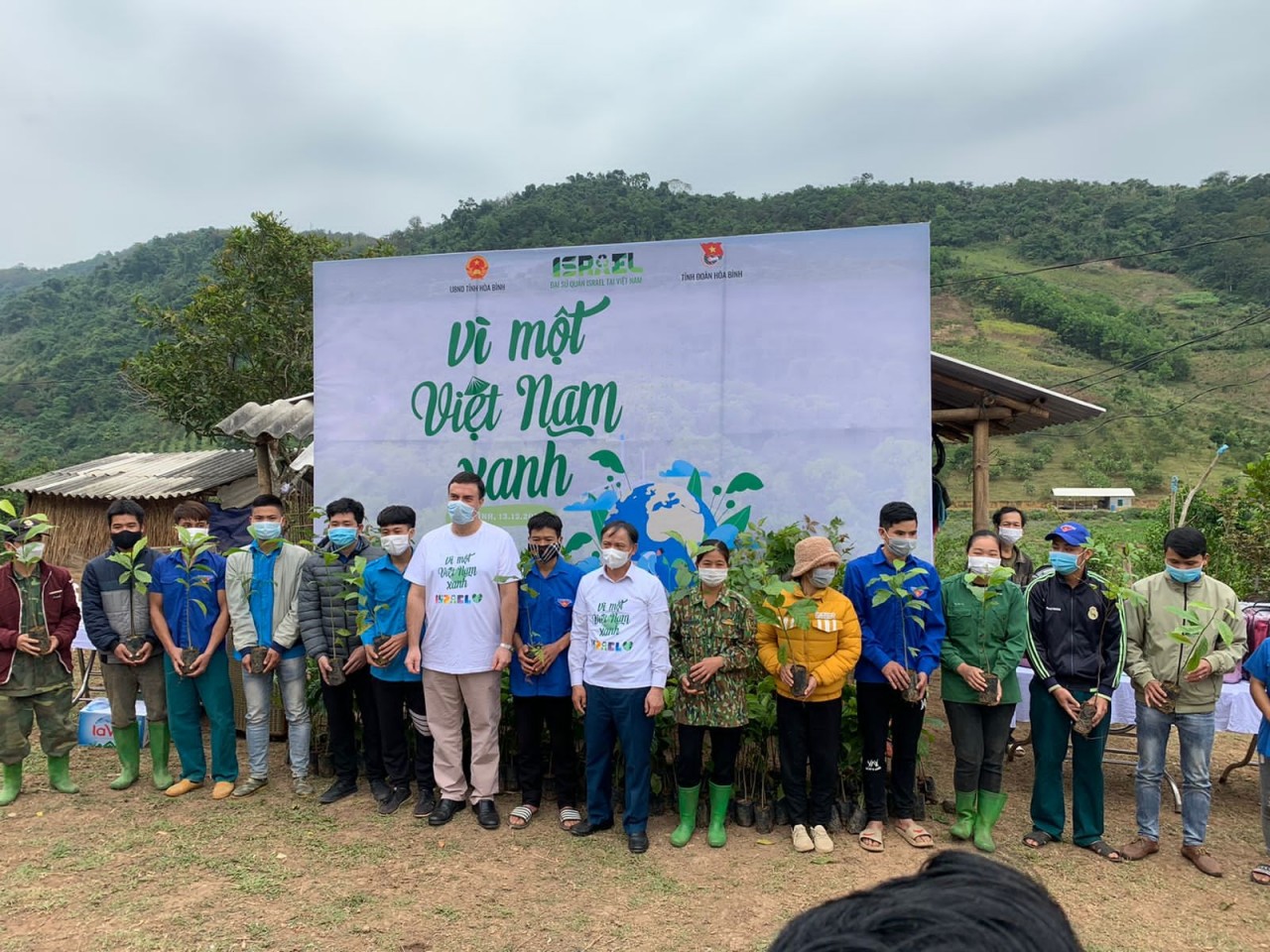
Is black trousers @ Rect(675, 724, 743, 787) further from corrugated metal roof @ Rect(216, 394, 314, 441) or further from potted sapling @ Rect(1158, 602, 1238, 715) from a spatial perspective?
Result: corrugated metal roof @ Rect(216, 394, 314, 441)

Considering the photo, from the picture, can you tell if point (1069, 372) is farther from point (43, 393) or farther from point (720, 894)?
point (43, 393)

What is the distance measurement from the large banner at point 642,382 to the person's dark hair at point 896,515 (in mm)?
836

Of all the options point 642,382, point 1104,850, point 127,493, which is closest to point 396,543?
point 642,382

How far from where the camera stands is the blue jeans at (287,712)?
479cm

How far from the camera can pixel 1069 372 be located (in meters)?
32.6

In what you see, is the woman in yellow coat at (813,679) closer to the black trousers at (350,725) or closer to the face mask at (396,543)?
the face mask at (396,543)

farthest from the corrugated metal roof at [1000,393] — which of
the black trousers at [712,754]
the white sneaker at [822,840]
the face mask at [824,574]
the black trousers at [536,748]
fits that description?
the black trousers at [536,748]

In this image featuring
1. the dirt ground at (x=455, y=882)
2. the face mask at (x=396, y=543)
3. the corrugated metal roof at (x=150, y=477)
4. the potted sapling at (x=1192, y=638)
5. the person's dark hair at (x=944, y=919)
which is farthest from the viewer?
the corrugated metal roof at (x=150, y=477)

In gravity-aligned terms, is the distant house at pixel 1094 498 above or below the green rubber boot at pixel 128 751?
above

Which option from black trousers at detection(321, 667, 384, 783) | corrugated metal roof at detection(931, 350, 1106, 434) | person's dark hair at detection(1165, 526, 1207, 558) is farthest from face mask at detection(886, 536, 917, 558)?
black trousers at detection(321, 667, 384, 783)

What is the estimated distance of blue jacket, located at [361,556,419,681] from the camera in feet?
15.0

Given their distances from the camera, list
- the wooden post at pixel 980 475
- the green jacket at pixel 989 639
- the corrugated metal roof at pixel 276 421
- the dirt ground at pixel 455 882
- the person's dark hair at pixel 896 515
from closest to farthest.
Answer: the dirt ground at pixel 455 882
the green jacket at pixel 989 639
the person's dark hair at pixel 896 515
the wooden post at pixel 980 475
the corrugated metal roof at pixel 276 421

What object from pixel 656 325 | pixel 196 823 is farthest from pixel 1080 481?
pixel 196 823

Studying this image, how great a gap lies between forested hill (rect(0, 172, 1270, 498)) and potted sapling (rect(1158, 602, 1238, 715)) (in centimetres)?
2658
